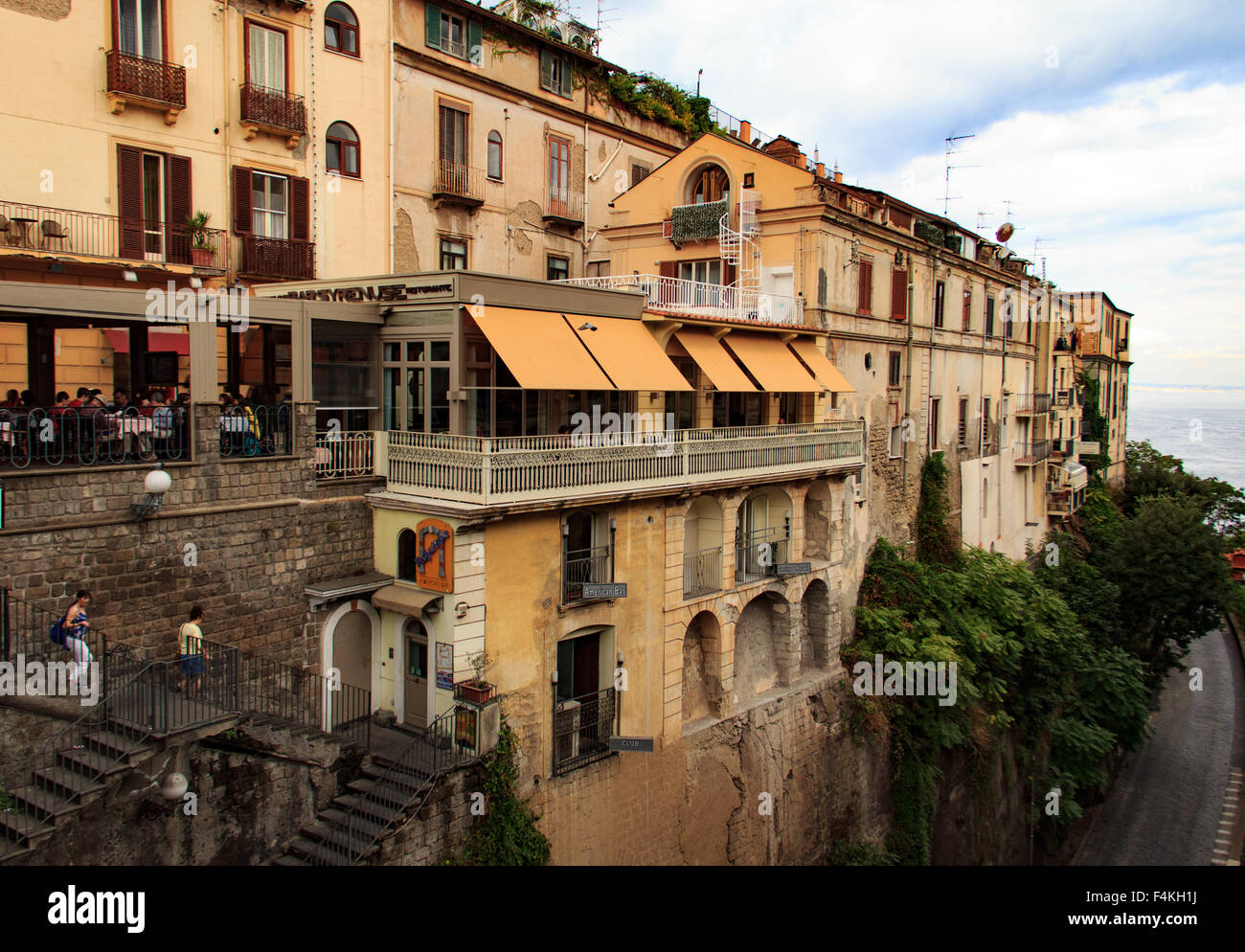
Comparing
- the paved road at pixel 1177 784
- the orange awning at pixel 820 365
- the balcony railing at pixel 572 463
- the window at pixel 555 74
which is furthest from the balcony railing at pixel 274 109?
the paved road at pixel 1177 784

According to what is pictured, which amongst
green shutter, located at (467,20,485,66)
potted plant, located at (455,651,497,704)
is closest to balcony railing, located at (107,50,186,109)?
green shutter, located at (467,20,485,66)

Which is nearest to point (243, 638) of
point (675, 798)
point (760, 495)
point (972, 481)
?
point (675, 798)

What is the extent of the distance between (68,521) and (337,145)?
12263 millimetres

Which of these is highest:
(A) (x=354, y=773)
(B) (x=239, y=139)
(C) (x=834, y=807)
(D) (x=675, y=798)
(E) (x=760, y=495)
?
(B) (x=239, y=139)

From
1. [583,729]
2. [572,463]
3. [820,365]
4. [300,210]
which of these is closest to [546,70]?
[300,210]

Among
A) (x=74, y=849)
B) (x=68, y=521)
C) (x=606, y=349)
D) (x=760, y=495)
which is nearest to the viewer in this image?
(x=74, y=849)

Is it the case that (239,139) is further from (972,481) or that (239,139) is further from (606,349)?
(972,481)

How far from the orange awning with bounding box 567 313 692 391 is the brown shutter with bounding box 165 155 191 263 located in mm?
8024

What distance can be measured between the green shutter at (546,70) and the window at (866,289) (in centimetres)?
1083

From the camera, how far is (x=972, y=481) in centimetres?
3822

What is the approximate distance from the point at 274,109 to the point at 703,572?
45.8 feet

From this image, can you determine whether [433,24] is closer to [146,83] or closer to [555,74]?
[555,74]

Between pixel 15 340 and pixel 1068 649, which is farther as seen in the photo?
pixel 1068 649

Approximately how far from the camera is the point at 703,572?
2167 centimetres
